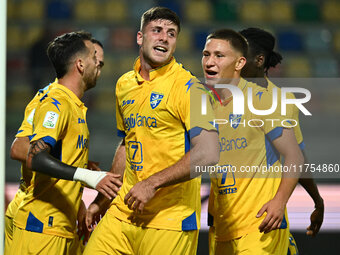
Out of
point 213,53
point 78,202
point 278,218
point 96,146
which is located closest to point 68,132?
point 78,202

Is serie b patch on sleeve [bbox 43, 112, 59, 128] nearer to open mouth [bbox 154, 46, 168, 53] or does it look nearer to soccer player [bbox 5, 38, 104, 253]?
soccer player [bbox 5, 38, 104, 253]

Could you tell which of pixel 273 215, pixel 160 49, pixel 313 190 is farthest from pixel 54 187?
pixel 313 190

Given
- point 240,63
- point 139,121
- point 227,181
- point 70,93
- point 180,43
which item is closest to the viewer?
point 139,121

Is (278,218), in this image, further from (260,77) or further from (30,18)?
(30,18)

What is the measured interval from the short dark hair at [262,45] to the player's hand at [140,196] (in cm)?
166

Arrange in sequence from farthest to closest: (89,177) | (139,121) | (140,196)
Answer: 1. (139,121)
2. (89,177)
3. (140,196)

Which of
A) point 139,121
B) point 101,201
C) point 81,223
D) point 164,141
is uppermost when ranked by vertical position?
point 139,121

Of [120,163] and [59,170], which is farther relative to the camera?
[120,163]

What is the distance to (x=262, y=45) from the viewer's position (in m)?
4.38

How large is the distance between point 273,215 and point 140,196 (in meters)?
0.80

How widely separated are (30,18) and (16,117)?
6.99 feet

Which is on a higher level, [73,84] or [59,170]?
[73,84]

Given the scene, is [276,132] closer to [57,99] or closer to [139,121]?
[139,121]

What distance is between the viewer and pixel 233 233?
3.58 meters
